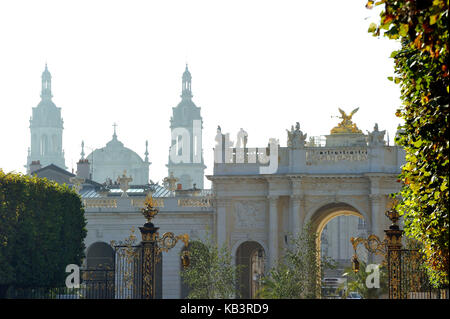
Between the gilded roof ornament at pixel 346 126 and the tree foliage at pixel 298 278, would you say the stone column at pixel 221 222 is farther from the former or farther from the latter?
the tree foliage at pixel 298 278

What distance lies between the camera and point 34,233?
198 feet

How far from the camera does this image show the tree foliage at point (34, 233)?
59469mm

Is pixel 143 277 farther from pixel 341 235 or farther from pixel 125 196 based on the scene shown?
pixel 341 235

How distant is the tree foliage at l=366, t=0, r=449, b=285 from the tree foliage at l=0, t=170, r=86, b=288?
34513mm

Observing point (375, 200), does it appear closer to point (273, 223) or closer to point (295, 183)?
point (295, 183)

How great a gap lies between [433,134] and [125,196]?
56.9 m

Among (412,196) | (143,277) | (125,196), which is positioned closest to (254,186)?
(125,196)

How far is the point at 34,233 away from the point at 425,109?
131 feet

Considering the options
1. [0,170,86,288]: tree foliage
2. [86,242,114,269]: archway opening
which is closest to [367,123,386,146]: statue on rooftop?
[0,170,86,288]: tree foliage

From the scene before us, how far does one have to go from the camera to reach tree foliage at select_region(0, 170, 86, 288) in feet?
195

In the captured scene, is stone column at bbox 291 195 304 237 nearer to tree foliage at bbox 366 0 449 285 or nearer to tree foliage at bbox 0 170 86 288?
tree foliage at bbox 0 170 86 288


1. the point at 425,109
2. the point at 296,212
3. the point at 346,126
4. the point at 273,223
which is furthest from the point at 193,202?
the point at 425,109

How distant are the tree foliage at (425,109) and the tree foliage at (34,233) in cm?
3451

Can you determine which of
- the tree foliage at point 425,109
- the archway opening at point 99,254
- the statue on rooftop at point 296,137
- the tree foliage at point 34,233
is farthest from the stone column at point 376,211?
the tree foliage at point 425,109
